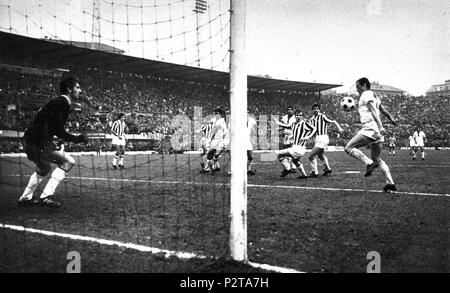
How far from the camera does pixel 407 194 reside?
6.98 metres

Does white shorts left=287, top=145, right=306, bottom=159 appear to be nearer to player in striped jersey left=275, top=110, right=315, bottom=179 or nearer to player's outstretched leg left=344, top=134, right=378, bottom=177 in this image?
player in striped jersey left=275, top=110, right=315, bottom=179

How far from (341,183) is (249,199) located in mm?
3258

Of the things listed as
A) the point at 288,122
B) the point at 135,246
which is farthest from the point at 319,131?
the point at 135,246

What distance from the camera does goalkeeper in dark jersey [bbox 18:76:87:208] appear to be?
18.6 ft

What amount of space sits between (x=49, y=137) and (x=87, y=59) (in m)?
28.5

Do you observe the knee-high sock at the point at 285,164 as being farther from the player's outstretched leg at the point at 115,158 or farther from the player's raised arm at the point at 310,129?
the player's outstretched leg at the point at 115,158

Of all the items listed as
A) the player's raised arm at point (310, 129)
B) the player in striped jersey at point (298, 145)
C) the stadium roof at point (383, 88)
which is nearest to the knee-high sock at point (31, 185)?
the player in striped jersey at point (298, 145)

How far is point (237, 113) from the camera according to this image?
3.36 meters

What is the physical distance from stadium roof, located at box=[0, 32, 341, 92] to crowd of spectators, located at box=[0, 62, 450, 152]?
0.98m

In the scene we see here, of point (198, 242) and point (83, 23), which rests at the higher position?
point (83, 23)

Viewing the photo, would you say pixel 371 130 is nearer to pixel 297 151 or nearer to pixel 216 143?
pixel 297 151

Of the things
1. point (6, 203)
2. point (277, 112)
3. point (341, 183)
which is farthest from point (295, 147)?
point (277, 112)

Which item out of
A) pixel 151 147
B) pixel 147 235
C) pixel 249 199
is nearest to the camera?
pixel 147 235

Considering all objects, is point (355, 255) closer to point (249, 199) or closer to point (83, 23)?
point (249, 199)
